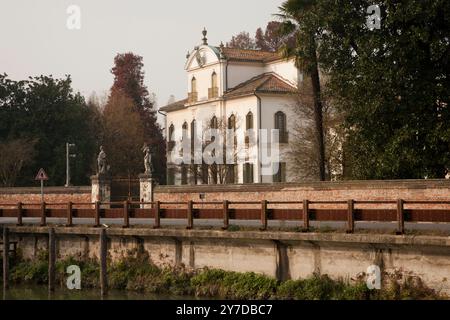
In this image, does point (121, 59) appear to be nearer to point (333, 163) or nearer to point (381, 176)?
point (333, 163)

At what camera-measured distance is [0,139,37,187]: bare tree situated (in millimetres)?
58625

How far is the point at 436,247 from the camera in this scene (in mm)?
22484

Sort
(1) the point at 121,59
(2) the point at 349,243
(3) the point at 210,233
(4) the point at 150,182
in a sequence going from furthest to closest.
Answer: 1. (1) the point at 121,59
2. (4) the point at 150,182
3. (3) the point at 210,233
4. (2) the point at 349,243

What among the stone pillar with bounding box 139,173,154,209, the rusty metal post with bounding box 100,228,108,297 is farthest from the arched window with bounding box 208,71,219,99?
the rusty metal post with bounding box 100,228,108,297

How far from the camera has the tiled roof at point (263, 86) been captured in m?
59.9

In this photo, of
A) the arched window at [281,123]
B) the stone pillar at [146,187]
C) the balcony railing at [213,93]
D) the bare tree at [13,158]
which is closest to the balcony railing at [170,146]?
the balcony railing at [213,93]

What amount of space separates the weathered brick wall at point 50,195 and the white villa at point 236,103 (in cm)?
1603

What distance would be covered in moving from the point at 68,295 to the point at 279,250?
756 cm

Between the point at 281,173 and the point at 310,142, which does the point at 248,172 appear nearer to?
the point at 281,173

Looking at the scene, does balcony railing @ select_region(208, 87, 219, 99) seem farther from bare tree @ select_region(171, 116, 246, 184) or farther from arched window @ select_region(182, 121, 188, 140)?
arched window @ select_region(182, 121, 188, 140)

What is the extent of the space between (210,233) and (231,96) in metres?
34.9

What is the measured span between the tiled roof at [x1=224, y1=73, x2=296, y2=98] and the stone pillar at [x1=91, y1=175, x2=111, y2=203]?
61.8ft

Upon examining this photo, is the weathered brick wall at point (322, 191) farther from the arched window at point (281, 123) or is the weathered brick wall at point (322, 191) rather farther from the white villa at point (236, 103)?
the arched window at point (281, 123)
